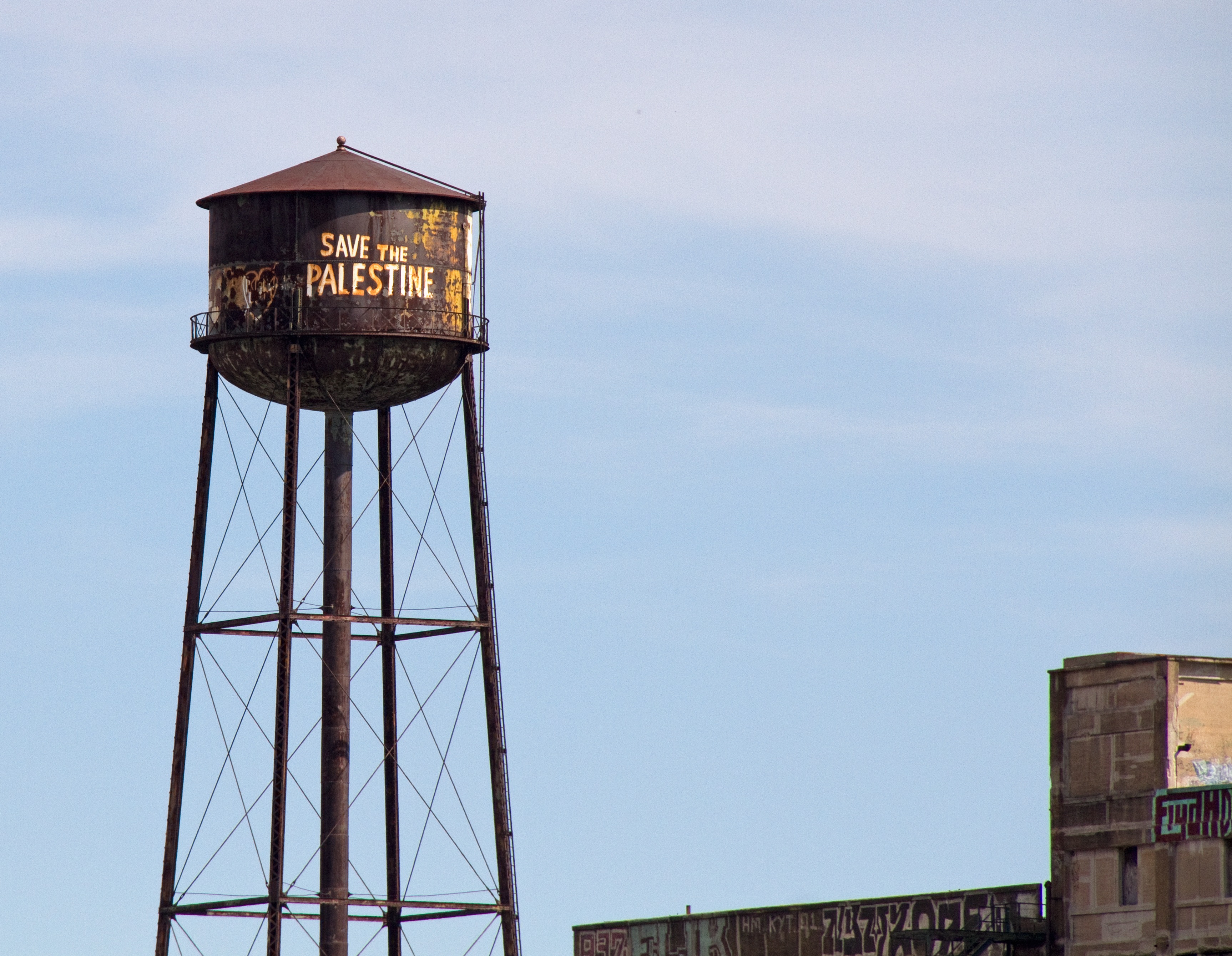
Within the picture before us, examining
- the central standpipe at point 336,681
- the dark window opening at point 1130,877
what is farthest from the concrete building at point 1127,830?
the central standpipe at point 336,681

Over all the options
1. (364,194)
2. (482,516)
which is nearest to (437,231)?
(364,194)

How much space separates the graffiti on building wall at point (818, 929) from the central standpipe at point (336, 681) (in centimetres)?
1062

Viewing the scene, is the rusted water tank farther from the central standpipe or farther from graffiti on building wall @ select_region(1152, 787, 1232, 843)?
graffiti on building wall @ select_region(1152, 787, 1232, 843)

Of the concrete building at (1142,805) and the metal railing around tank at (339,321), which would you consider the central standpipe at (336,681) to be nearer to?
the metal railing around tank at (339,321)

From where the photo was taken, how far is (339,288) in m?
50.9

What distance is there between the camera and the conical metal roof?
51.3 meters

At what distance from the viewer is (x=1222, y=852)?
157ft

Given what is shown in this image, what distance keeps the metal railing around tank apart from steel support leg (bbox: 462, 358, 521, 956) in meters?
1.23

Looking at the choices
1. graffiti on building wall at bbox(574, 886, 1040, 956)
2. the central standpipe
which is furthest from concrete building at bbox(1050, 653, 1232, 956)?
the central standpipe

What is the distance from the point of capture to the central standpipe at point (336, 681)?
51.3 meters

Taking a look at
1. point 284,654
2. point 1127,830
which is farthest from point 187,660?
point 1127,830

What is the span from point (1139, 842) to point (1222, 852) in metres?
2.11

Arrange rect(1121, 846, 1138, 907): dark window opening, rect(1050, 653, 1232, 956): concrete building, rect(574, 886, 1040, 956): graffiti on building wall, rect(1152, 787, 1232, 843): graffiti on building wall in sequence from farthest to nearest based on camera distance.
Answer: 1. rect(574, 886, 1040, 956): graffiti on building wall
2. rect(1121, 846, 1138, 907): dark window opening
3. rect(1050, 653, 1232, 956): concrete building
4. rect(1152, 787, 1232, 843): graffiti on building wall

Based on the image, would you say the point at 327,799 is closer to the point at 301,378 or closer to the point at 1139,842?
the point at 301,378
